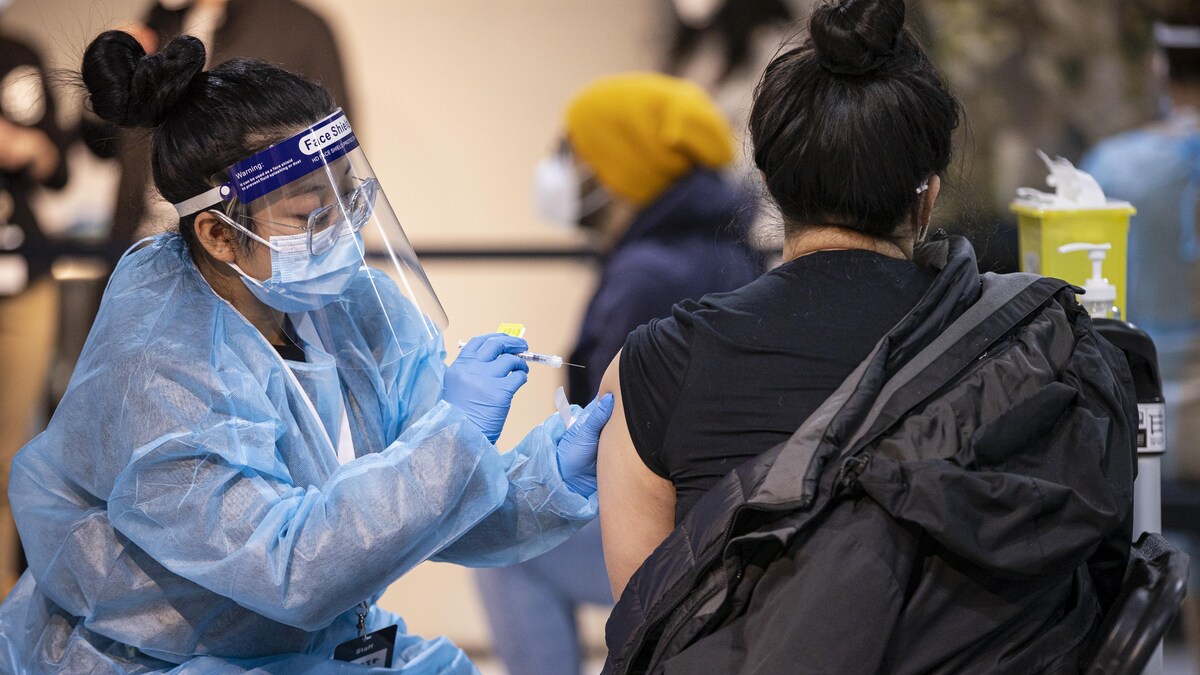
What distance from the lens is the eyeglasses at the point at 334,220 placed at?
1.53 meters

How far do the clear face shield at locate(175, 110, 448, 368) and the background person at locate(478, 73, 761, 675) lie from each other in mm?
890

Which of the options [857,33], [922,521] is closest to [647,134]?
[857,33]

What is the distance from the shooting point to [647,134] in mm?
2695

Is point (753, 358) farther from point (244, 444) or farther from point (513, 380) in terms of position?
point (244, 444)

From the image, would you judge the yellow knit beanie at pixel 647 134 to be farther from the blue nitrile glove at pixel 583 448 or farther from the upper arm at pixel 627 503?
the upper arm at pixel 627 503

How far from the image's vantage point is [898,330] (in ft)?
3.97

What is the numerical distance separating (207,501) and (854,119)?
819 mm

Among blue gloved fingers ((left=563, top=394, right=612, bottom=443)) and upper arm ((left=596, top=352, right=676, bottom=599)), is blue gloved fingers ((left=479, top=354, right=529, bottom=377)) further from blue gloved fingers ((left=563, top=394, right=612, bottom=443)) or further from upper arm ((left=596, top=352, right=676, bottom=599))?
upper arm ((left=596, top=352, right=676, bottom=599))

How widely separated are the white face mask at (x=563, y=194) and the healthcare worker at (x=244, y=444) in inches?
65.7

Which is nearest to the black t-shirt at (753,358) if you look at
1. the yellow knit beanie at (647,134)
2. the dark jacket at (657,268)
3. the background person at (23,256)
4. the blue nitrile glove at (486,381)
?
the blue nitrile glove at (486,381)

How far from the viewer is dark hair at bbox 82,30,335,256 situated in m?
1.47

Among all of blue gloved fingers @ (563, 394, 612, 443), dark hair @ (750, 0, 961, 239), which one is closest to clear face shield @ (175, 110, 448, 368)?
blue gloved fingers @ (563, 394, 612, 443)

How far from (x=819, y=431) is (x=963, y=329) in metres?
0.19

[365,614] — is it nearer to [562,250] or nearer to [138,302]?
[138,302]
